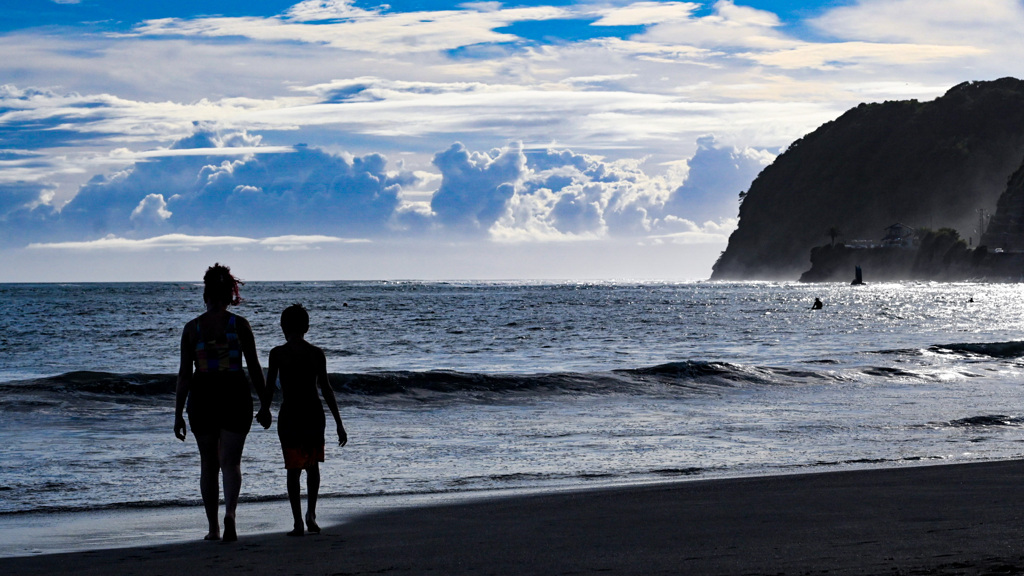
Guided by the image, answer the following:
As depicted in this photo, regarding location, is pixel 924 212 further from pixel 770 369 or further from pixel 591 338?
pixel 770 369

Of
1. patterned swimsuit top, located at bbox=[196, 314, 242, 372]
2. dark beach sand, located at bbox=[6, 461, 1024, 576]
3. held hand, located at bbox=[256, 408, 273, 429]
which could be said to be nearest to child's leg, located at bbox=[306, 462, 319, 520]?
dark beach sand, located at bbox=[6, 461, 1024, 576]

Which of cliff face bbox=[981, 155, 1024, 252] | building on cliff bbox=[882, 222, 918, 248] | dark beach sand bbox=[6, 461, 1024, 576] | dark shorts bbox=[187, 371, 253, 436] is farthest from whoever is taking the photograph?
building on cliff bbox=[882, 222, 918, 248]

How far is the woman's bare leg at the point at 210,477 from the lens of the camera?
720cm

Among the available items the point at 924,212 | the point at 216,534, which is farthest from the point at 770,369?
the point at 924,212

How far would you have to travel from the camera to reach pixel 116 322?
2557 inches

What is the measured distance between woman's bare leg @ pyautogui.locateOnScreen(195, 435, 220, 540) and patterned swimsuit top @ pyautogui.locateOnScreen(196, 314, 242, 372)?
0.50 meters

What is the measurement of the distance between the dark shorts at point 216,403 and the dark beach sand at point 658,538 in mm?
818

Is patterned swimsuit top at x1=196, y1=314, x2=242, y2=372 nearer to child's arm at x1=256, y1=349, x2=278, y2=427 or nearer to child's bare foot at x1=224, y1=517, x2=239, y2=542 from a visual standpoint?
child's arm at x1=256, y1=349, x2=278, y2=427

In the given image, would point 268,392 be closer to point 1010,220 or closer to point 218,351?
point 218,351

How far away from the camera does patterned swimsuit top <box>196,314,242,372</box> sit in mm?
7094

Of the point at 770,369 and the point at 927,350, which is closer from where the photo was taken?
the point at 770,369

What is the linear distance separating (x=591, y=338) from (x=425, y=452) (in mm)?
32208

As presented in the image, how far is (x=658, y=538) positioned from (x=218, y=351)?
3.27 metres

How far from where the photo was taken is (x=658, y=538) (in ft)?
22.9
